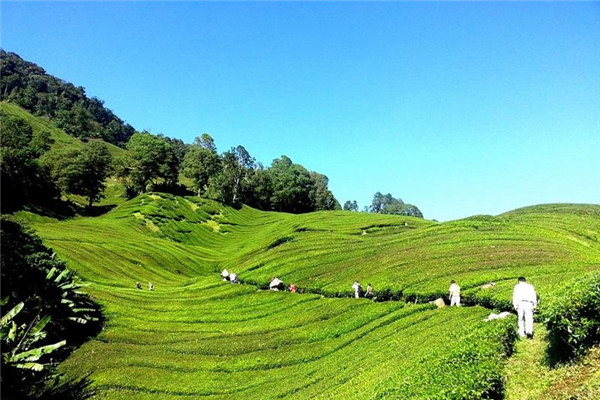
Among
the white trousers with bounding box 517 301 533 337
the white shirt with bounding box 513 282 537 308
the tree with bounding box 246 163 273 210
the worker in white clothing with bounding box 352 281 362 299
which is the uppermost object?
the tree with bounding box 246 163 273 210

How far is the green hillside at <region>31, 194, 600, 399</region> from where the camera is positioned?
1717cm

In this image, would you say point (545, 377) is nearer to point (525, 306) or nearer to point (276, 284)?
point (525, 306)

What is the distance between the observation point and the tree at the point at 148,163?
112 m

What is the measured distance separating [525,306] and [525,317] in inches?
19.6

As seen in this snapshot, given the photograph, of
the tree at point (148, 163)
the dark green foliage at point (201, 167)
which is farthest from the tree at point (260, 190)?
the tree at point (148, 163)

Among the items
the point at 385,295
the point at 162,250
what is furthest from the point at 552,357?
the point at 162,250

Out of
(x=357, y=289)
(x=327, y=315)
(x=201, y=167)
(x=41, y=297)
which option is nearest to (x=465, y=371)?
(x=327, y=315)

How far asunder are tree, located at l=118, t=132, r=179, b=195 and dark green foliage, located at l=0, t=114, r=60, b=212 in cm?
2123

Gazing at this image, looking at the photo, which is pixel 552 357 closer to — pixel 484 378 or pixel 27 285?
pixel 484 378

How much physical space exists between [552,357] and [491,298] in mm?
10648

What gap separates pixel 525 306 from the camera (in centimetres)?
1596

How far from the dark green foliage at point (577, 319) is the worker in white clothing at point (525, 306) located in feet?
10.1

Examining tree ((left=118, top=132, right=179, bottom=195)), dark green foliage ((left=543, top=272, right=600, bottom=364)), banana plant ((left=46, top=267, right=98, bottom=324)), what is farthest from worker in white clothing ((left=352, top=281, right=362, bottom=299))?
tree ((left=118, top=132, right=179, bottom=195))

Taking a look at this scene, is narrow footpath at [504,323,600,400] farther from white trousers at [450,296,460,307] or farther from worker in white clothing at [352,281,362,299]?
worker in white clothing at [352,281,362,299]
